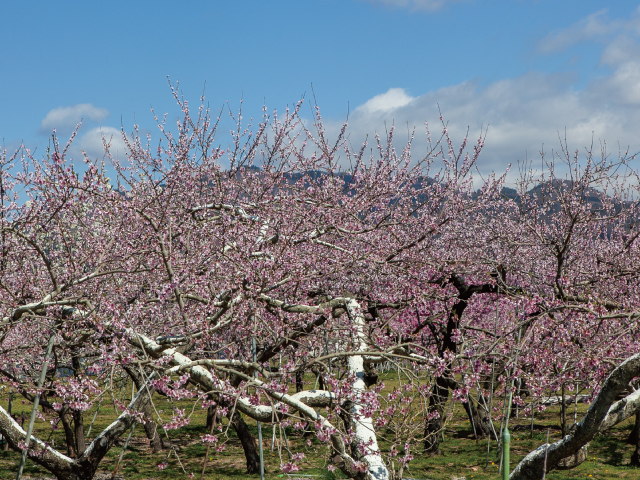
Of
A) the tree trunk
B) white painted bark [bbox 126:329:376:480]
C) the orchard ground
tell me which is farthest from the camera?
the tree trunk

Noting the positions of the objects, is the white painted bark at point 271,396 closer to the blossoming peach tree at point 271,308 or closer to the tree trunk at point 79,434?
the blossoming peach tree at point 271,308

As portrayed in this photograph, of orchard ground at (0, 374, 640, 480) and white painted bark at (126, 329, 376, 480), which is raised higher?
white painted bark at (126, 329, 376, 480)

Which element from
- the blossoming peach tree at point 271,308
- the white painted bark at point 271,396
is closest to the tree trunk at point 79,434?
the blossoming peach tree at point 271,308

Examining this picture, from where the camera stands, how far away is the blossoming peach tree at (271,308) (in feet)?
A: 22.2

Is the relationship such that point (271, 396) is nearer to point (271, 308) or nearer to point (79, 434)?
point (271, 308)

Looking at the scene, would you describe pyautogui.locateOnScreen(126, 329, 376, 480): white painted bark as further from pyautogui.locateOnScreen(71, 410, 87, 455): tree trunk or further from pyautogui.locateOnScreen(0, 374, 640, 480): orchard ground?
pyautogui.locateOnScreen(71, 410, 87, 455): tree trunk

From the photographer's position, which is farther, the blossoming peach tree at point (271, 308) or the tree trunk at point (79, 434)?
the tree trunk at point (79, 434)

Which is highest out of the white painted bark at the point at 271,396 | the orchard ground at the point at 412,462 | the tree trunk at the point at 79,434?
the white painted bark at the point at 271,396

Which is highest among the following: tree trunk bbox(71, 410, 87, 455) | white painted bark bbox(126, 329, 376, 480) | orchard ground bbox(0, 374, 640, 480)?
white painted bark bbox(126, 329, 376, 480)

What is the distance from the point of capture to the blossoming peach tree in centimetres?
675

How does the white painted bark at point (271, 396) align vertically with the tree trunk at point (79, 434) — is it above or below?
above

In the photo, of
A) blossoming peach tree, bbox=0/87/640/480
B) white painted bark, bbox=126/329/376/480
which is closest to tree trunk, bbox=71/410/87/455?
blossoming peach tree, bbox=0/87/640/480

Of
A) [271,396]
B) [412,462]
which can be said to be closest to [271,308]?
[271,396]

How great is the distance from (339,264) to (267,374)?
3.66m
